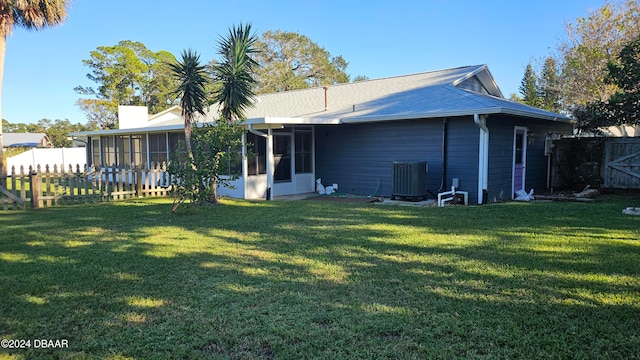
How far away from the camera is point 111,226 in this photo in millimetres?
7484

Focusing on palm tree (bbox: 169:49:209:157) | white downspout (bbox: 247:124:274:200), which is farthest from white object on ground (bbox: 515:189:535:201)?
palm tree (bbox: 169:49:209:157)

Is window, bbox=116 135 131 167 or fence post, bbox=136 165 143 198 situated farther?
window, bbox=116 135 131 167

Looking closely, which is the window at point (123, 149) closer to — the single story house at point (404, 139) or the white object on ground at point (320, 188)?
the single story house at point (404, 139)

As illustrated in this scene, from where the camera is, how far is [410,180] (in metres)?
10.4

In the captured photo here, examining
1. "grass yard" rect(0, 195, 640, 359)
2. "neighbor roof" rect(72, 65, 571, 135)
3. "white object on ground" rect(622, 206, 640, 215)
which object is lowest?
"grass yard" rect(0, 195, 640, 359)

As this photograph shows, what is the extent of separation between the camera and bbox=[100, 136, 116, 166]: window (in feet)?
61.9

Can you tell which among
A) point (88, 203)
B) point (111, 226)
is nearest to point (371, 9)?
point (88, 203)

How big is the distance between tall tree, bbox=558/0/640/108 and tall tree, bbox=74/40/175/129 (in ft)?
108

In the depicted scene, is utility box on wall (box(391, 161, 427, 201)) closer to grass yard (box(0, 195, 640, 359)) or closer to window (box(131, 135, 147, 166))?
grass yard (box(0, 195, 640, 359))

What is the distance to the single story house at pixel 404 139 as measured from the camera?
33.3 ft

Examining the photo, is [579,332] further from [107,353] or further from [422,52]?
[422,52]

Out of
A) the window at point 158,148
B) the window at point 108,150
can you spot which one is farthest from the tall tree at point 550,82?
the window at point 108,150

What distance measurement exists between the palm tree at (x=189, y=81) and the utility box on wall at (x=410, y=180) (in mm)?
5171

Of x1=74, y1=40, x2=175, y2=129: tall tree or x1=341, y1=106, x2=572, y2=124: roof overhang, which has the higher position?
x1=74, y1=40, x2=175, y2=129: tall tree
